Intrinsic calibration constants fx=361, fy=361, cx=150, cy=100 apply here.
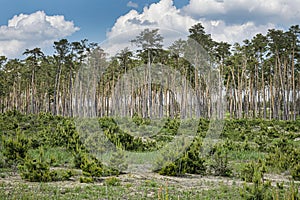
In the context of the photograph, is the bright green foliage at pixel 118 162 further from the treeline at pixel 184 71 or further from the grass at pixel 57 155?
the treeline at pixel 184 71

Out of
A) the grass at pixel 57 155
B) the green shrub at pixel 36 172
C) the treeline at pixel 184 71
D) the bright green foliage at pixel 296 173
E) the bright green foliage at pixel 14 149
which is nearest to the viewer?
the green shrub at pixel 36 172

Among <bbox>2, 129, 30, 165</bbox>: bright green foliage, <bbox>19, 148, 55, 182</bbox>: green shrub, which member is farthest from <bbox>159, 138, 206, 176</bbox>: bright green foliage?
<bbox>2, 129, 30, 165</bbox>: bright green foliage

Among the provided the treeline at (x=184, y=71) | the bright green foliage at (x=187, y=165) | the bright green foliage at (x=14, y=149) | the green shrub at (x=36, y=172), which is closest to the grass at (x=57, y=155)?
the bright green foliage at (x=14, y=149)

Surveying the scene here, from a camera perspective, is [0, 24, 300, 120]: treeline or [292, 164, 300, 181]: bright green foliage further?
[0, 24, 300, 120]: treeline

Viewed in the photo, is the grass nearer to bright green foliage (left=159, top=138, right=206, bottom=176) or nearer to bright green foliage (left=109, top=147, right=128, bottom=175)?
bright green foliage (left=109, top=147, right=128, bottom=175)

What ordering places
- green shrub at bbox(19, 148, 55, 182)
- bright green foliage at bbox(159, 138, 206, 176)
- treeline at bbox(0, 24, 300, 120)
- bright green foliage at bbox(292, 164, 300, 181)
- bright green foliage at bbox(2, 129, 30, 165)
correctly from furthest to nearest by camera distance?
treeline at bbox(0, 24, 300, 120) < bright green foliage at bbox(159, 138, 206, 176) < bright green foliage at bbox(2, 129, 30, 165) < bright green foliage at bbox(292, 164, 300, 181) < green shrub at bbox(19, 148, 55, 182)

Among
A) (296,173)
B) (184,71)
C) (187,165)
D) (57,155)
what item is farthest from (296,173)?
(184,71)

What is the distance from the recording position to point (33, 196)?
6.73m

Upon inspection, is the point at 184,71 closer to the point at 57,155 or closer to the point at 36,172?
the point at 57,155

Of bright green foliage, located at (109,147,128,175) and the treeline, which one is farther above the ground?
the treeline

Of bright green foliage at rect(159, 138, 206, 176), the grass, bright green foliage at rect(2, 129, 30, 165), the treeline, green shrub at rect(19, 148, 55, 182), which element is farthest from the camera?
the treeline

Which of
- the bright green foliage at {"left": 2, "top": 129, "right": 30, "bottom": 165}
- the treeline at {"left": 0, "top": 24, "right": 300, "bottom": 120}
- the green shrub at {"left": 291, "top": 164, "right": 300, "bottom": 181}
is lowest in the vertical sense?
the green shrub at {"left": 291, "top": 164, "right": 300, "bottom": 181}

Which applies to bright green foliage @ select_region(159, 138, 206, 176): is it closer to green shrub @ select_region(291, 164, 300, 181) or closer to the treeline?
green shrub @ select_region(291, 164, 300, 181)

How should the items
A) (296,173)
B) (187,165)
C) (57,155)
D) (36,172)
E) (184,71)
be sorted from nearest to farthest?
(36,172) < (296,173) < (187,165) < (57,155) < (184,71)
